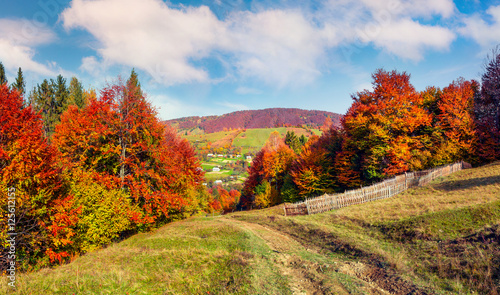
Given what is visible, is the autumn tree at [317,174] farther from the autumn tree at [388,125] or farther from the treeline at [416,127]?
the autumn tree at [388,125]

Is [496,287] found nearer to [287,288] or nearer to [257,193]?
[287,288]

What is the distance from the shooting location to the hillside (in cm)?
661

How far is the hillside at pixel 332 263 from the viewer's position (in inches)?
260

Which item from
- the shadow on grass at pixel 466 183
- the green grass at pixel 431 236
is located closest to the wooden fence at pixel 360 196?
the shadow on grass at pixel 466 183

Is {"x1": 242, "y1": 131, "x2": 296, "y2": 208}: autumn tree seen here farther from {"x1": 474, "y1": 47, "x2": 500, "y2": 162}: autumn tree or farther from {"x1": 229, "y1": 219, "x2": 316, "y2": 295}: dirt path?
{"x1": 229, "y1": 219, "x2": 316, "y2": 295}: dirt path

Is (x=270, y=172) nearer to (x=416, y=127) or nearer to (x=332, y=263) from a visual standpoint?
(x=416, y=127)

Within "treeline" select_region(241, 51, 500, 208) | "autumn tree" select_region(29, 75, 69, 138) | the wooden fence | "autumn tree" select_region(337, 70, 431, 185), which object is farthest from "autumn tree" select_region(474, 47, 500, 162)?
"autumn tree" select_region(29, 75, 69, 138)

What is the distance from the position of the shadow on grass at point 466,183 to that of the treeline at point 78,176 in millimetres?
22538

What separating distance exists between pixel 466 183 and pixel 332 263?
17.3 meters

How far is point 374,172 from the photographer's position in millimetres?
29828

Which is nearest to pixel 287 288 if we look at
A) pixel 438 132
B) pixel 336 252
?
pixel 336 252

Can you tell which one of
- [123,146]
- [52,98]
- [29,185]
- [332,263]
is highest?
[52,98]

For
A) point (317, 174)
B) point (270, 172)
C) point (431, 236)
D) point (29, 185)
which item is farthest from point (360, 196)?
point (270, 172)

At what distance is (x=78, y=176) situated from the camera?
559 inches
